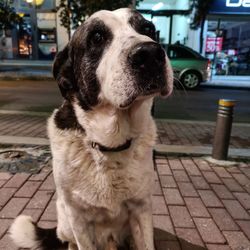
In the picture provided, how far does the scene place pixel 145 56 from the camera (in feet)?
5.45

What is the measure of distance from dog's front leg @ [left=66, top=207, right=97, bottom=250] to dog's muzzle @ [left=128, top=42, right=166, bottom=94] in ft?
3.22

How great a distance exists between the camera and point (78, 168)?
2068 mm

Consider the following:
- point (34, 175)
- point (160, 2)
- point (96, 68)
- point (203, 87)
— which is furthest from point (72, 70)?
point (160, 2)

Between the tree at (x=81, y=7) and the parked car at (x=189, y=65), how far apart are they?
2667mm

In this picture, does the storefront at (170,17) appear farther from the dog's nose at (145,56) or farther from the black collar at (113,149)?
the dog's nose at (145,56)

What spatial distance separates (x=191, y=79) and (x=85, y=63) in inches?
437

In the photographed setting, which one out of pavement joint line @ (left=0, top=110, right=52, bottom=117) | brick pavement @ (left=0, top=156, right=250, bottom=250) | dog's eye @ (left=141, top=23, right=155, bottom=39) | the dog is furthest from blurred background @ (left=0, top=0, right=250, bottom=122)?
the dog

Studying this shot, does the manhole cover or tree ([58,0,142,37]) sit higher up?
tree ([58,0,142,37])

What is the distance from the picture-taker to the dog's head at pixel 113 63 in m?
1.70

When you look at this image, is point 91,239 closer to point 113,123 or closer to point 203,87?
point 113,123

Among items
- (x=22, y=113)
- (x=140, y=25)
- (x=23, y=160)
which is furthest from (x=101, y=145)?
(x=22, y=113)

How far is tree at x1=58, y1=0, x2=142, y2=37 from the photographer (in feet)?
31.8

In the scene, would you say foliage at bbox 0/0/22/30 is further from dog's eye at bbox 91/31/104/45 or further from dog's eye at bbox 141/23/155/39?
dog's eye at bbox 91/31/104/45

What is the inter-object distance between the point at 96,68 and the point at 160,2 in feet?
60.5
